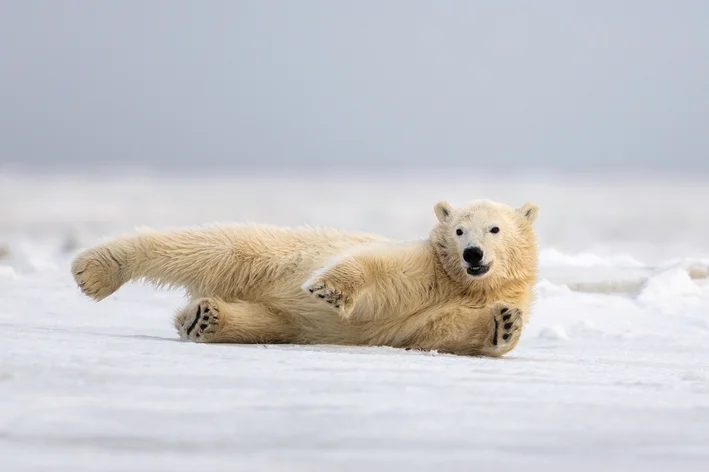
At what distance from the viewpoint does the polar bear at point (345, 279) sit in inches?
151

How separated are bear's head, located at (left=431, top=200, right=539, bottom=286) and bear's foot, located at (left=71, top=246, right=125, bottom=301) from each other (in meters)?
1.47

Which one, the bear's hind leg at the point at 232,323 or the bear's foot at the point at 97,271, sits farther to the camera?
the bear's foot at the point at 97,271

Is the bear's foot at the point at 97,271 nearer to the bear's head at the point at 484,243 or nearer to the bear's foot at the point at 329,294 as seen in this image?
the bear's foot at the point at 329,294

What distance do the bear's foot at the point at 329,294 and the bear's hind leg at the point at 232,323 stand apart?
55 cm

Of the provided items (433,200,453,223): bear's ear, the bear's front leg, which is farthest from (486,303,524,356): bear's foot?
(433,200,453,223): bear's ear

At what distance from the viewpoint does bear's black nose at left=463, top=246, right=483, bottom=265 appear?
153 inches

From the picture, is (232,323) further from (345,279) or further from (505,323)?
(505,323)

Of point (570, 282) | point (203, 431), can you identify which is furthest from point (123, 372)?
point (570, 282)

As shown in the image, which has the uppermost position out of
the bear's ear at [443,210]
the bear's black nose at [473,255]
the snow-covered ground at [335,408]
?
the bear's ear at [443,210]

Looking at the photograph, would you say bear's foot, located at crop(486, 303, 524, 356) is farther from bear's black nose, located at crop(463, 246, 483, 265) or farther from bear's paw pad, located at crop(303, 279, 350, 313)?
bear's paw pad, located at crop(303, 279, 350, 313)

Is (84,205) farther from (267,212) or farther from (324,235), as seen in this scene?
(324,235)

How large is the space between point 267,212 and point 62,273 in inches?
213

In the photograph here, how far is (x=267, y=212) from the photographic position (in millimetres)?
11562

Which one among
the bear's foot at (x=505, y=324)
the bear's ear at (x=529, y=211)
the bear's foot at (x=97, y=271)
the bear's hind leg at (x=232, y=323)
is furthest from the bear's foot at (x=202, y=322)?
the bear's ear at (x=529, y=211)
